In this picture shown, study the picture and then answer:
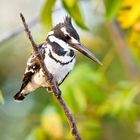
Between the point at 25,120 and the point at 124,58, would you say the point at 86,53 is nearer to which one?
the point at 124,58

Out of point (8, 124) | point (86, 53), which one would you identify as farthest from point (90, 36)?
point (86, 53)

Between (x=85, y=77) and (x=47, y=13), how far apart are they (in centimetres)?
85

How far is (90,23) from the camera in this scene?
3943 millimetres

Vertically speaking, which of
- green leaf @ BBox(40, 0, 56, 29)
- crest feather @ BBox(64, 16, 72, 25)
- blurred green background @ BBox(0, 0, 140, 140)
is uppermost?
green leaf @ BBox(40, 0, 56, 29)

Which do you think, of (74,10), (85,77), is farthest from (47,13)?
(85,77)

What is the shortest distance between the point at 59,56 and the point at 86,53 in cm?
37

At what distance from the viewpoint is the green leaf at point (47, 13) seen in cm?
218

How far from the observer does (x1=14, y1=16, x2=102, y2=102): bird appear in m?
2.07

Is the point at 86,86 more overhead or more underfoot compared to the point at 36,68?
more underfoot

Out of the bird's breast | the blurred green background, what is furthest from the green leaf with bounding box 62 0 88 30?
the bird's breast

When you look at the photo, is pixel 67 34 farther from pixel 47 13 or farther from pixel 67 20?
pixel 47 13

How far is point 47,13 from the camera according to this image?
87.6 inches

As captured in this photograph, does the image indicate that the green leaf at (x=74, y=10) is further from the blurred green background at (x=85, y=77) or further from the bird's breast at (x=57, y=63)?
the bird's breast at (x=57, y=63)

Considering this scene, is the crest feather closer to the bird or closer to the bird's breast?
the bird
